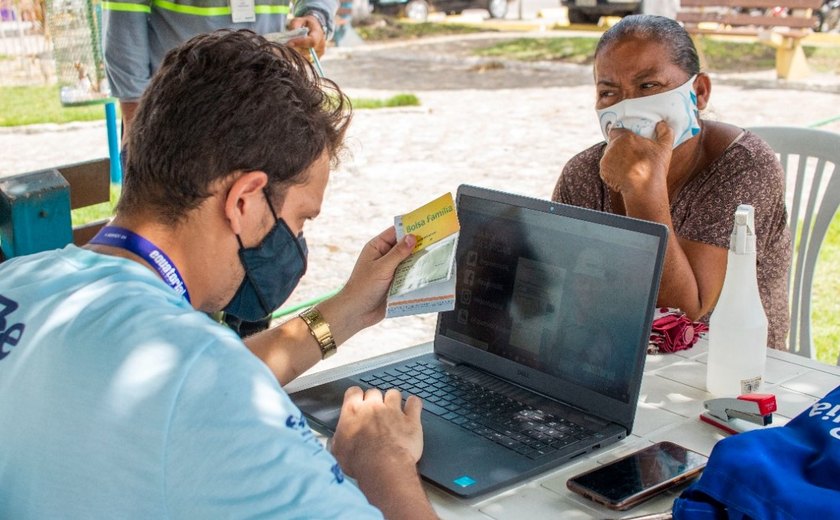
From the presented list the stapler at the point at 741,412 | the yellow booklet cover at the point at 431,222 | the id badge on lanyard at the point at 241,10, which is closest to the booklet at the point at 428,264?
the yellow booklet cover at the point at 431,222

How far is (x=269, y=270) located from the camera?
1.53 metres

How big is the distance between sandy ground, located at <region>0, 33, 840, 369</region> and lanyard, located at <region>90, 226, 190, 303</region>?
281 cm

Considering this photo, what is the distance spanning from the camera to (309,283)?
497 cm

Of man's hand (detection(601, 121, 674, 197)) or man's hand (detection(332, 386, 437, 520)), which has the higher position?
man's hand (detection(601, 121, 674, 197))

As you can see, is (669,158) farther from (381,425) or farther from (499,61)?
(499,61)

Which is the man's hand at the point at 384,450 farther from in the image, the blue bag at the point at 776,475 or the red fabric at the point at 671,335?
the red fabric at the point at 671,335

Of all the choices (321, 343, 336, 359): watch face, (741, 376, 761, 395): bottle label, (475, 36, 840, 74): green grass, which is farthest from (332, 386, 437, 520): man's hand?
(475, 36, 840, 74): green grass

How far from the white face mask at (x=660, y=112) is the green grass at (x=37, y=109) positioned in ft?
21.9

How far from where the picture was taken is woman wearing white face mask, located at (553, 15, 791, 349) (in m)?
2.36

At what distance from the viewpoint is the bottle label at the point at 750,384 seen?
1802 mm

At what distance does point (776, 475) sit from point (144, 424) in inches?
30.1

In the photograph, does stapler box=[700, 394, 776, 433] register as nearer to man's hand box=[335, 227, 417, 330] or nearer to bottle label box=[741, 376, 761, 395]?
bottle label box=[741, 376, 761, 395]

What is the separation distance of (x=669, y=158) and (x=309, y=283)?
2838 mm

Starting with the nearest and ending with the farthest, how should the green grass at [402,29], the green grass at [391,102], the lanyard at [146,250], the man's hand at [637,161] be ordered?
the lanyard at [146,250] < the man's hand at [637,161] < the green grass at [391,102] < the green grass at [402,29]
